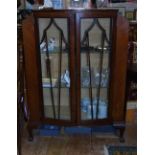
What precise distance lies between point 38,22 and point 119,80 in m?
0.73

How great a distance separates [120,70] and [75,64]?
338 millimetres

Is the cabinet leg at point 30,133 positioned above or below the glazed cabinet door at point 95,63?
below

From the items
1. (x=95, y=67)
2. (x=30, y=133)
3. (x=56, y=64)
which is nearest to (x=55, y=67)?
(x=56, y=64)

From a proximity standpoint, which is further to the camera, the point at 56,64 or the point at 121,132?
the point at 121,132

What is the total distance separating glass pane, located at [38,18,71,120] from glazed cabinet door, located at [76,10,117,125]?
10 centimetres

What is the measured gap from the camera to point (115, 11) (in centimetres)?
228

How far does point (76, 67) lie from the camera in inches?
94.0

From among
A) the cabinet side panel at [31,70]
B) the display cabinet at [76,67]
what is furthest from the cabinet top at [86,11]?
the cabinet side panel at [31,70]

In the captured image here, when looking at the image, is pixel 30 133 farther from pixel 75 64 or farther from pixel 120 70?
pixel 120 70

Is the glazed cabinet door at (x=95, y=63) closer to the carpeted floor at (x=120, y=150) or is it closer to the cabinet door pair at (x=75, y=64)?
the cabinet door pair at (x=75, y=64)

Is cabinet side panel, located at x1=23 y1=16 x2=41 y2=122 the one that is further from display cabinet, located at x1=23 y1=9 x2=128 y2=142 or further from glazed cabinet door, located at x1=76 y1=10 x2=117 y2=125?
glazed cabinet door, located at x1=76 y1=10 x2=117 y2=125

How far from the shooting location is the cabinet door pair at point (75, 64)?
2303 mm
